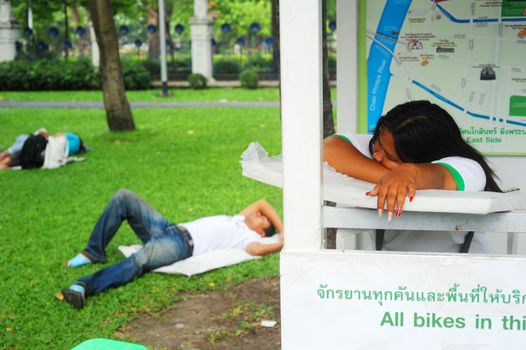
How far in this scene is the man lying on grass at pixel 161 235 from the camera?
18.7 ft

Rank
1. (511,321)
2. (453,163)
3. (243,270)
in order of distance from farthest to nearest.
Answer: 1. (243,270)
2. (453,163)
3. (511,321)

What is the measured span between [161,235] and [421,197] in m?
3.89

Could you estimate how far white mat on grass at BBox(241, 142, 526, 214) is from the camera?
2154 mm

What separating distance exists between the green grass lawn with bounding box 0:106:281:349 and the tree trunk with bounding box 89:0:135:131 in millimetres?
367

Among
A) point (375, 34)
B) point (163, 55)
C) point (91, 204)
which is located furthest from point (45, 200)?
point (163, 55)


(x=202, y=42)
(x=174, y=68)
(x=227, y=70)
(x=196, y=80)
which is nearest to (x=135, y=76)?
(x=196, y=80)

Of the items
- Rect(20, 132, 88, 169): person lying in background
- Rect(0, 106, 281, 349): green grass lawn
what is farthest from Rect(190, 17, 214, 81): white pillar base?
Rect(20, 132, 88, 169): person lying in background

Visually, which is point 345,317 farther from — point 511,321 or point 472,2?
point 472,2

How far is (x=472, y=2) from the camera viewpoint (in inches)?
141

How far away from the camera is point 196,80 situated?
2431 centimetres

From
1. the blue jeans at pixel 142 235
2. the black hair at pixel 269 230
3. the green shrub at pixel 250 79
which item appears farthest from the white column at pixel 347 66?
the green shrub at pixel 250 79

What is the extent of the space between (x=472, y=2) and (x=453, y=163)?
129 centimetres

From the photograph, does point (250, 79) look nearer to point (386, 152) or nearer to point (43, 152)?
point (43, 152)

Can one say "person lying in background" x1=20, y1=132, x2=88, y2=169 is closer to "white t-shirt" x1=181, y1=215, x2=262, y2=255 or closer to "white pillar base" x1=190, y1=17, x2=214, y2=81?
"white t-shirt" x1=181, y1=215, x2=262, y2=255
